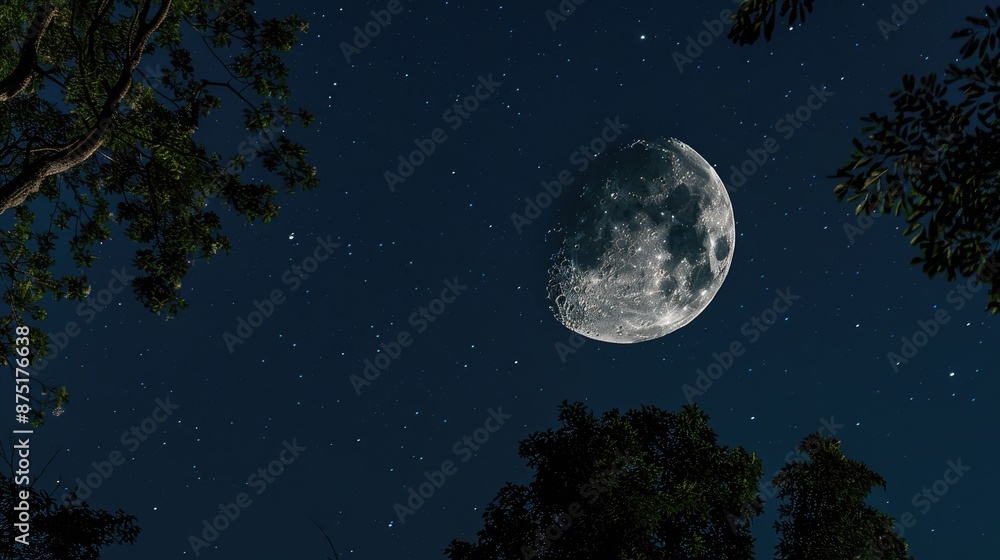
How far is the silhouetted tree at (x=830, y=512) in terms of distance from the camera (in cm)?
1251

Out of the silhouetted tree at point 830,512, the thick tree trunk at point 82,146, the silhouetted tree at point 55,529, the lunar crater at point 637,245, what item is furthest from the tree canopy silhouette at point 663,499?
the thick tree trunk at point 82,146

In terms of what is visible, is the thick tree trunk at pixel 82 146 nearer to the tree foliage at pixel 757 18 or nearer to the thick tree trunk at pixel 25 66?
the thick tree trunk at pixel 25 66

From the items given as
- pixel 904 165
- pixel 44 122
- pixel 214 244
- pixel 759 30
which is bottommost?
pixel 904 165

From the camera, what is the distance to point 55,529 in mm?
10688

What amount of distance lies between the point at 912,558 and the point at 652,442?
641cm

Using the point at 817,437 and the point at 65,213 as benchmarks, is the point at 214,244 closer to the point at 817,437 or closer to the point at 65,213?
the point at 65,213

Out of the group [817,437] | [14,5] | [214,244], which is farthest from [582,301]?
[14,5]

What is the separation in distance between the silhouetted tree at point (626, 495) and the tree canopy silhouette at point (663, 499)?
0.08 feet

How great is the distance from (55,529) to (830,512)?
17357mm

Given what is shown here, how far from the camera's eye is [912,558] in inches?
493

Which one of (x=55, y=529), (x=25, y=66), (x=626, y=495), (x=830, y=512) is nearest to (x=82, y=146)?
(x=25, y=66)

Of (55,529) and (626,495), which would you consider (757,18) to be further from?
(55,529)

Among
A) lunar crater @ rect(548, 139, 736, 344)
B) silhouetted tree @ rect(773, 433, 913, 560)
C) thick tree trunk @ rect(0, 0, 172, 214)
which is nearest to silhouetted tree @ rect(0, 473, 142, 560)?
thick tree trunk @ rect(0, 0, 172, 214)

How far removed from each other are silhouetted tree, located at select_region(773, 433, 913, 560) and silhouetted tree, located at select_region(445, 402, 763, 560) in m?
1.13
